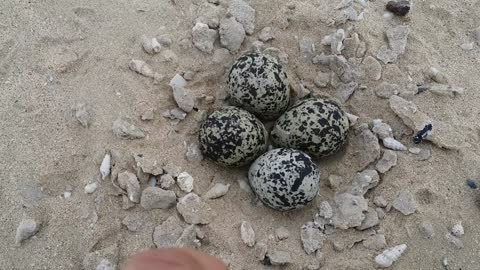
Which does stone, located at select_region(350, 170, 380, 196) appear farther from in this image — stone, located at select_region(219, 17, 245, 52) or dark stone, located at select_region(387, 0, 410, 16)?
dark stone, located at select_region(387, 0, 410, 16)

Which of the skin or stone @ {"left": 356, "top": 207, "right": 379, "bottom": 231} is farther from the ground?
the skin

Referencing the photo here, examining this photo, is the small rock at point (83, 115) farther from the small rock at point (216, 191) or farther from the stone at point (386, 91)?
the stone at point (386, 91)

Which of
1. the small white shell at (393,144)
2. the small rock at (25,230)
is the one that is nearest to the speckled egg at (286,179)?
the small white shell at (393,144)

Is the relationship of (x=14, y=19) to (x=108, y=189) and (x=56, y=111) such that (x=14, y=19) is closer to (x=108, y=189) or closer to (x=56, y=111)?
(x=56, y=111)

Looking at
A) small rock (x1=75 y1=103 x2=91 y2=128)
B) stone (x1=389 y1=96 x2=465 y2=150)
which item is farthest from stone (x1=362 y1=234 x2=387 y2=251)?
small rock (x1=75 y1=103 x2=91 y2=128)

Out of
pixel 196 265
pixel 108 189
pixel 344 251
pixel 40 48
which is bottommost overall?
pixel 344 251

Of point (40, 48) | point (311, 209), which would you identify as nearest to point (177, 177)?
point (311, 209)
